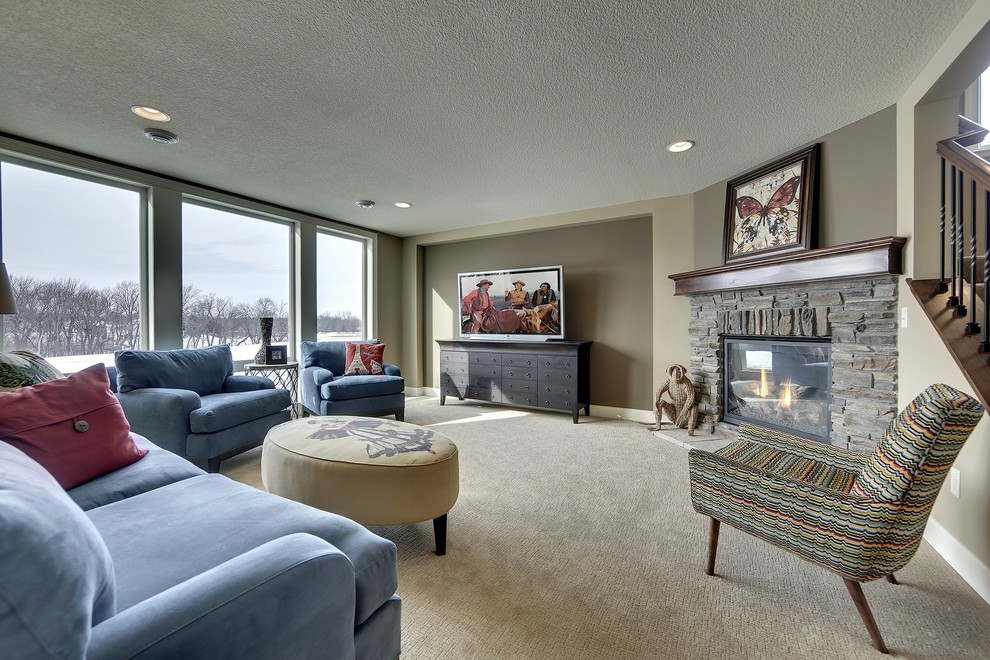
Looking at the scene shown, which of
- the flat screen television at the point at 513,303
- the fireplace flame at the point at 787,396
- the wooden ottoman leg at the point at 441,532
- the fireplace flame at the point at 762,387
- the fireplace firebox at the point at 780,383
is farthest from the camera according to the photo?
the flat screen television at the point at 513,303

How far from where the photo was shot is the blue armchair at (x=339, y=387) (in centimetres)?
392

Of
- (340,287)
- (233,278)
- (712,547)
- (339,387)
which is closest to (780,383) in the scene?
(712,547)

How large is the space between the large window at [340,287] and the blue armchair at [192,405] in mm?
1791

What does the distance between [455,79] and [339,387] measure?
2.80 metres

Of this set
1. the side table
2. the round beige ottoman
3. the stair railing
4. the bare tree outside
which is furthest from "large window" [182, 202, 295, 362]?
the stair railing

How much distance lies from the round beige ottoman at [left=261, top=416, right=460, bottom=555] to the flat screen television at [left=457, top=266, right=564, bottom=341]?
2.96 metres

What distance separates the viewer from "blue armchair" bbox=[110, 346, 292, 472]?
2.77 m

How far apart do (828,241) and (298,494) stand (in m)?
3.67

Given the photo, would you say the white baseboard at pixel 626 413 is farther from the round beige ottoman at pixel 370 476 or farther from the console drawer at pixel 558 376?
the round beige ottoman at pixel 370 476

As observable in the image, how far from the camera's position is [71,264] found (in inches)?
126

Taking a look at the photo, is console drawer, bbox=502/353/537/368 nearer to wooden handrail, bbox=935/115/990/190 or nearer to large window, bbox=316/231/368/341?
large window, bbox=316/231/368/341

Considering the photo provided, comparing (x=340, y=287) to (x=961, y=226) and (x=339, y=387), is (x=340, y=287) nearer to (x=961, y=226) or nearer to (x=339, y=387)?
(x=339, y=387)

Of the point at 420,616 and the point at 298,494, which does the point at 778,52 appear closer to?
the point at 420,616

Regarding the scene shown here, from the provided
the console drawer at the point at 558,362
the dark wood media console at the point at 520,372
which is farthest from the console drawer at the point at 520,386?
the console drawer at the point at 558,362
